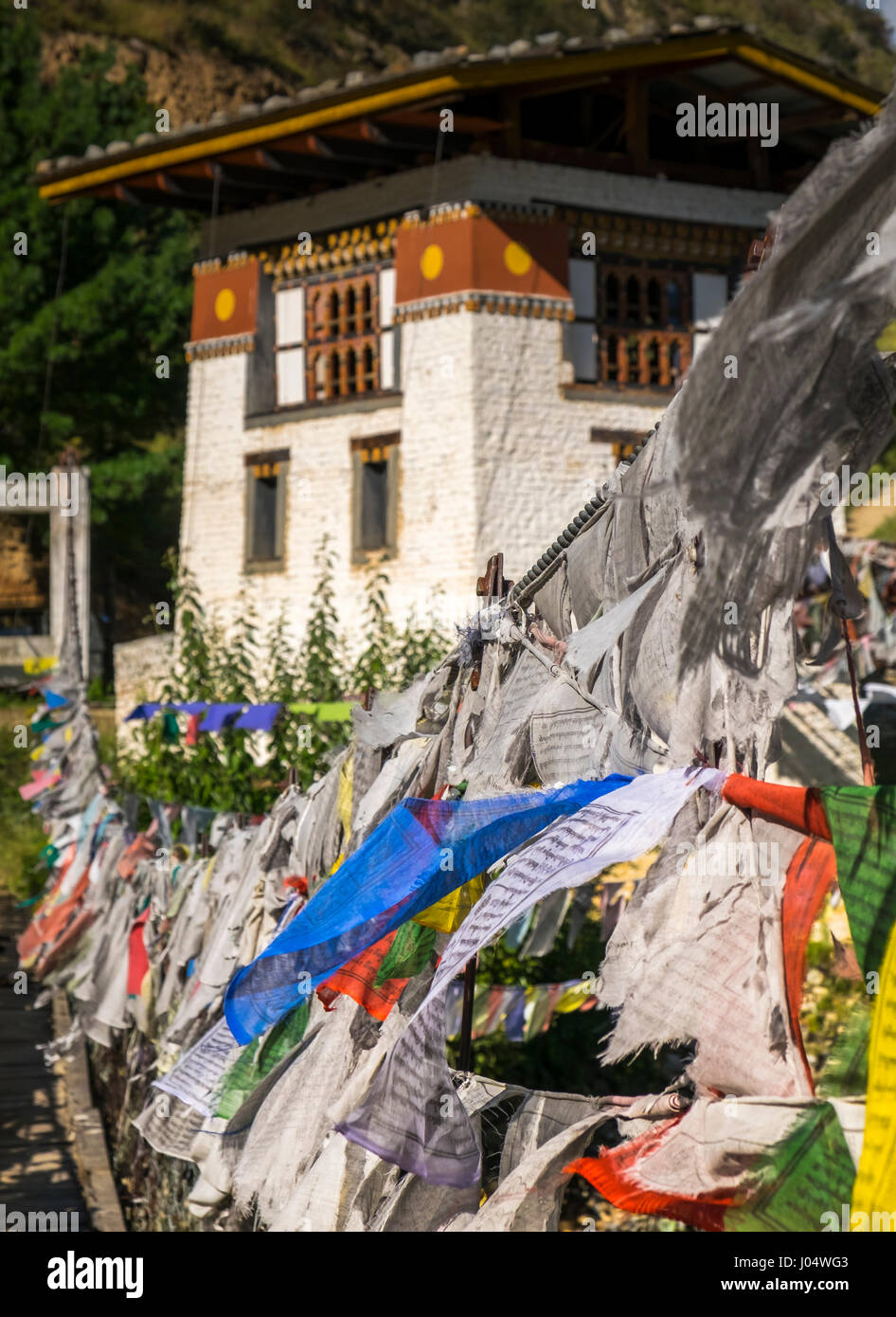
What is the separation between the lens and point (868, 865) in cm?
284

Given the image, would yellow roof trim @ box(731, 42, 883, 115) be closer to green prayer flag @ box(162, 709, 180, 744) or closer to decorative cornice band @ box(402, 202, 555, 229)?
decorative cornice band @ box(402, 202, 555, 229)

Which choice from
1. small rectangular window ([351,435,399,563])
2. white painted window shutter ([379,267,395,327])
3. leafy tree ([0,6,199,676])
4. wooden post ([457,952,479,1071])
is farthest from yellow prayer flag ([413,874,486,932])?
leafy tree ([0,6,199,676])

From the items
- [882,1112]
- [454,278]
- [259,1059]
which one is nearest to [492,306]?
[454,278]

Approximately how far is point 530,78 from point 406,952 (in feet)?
45.3

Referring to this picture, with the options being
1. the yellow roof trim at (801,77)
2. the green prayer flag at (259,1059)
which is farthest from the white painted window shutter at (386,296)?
the green prayer flag at (259,1059)

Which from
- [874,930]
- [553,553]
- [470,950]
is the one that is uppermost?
[553,553]

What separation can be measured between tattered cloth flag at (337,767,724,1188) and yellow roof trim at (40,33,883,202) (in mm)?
14132

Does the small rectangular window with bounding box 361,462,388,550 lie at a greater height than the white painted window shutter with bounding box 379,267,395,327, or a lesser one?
lesser

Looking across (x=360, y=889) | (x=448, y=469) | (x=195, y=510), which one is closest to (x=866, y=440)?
(x=360, y=889)

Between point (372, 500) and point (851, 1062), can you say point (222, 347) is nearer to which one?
point (372, 500)

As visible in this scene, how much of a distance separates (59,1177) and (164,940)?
2.52 m

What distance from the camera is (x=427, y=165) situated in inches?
734

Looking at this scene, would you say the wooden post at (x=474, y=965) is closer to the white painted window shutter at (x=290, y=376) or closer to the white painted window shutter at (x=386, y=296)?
the white painted window shutter at (x=386, y=296)

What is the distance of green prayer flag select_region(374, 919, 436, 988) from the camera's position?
4.48m
